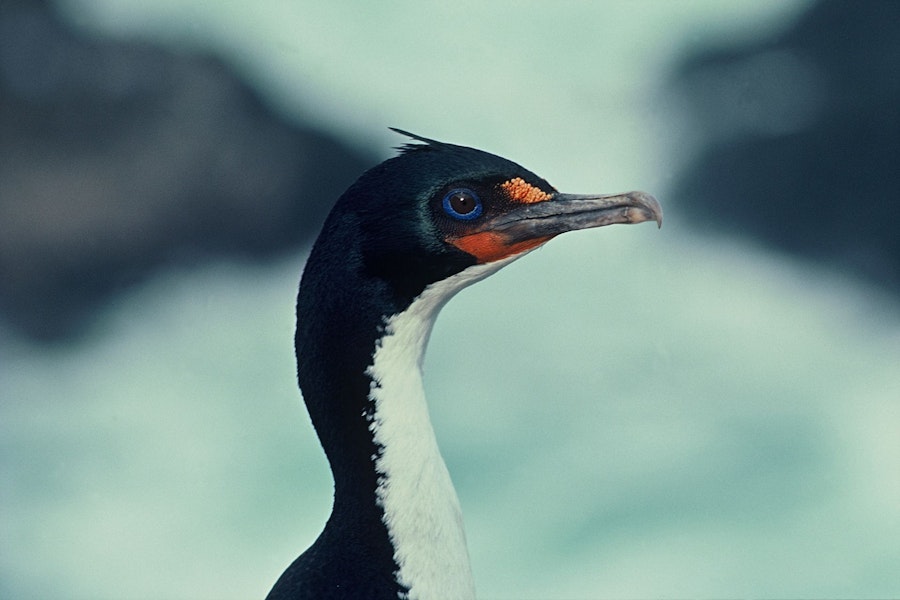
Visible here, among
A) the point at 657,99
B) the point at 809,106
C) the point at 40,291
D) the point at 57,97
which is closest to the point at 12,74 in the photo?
the point at 57,97

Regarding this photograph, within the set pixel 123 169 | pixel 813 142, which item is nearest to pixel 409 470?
pixel 123 169

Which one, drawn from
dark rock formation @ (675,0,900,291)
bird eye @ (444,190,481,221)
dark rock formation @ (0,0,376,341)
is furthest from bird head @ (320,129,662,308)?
dark rock formation @ (675,0,900,291)

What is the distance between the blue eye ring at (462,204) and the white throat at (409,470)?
13 cm

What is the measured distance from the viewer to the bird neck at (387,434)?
1.78 meters

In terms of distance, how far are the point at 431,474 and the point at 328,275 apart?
31 cm

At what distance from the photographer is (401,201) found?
70.9 inches

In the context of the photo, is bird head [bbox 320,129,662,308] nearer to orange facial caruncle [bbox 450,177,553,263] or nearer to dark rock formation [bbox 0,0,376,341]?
orange facial caruncle [bbox 450,177,553,263]

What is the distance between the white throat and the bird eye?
→ 13 centimetres

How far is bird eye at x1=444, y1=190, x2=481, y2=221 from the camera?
6.04ft

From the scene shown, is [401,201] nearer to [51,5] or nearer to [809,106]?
[51,5]

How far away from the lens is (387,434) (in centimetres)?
178

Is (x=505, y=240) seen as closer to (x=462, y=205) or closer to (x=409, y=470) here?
(x=462, y=205)

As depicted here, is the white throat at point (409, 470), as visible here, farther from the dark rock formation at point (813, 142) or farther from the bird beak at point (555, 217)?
the dark rock formation at point (813, 142)

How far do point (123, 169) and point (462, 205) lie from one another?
3.52 metres
